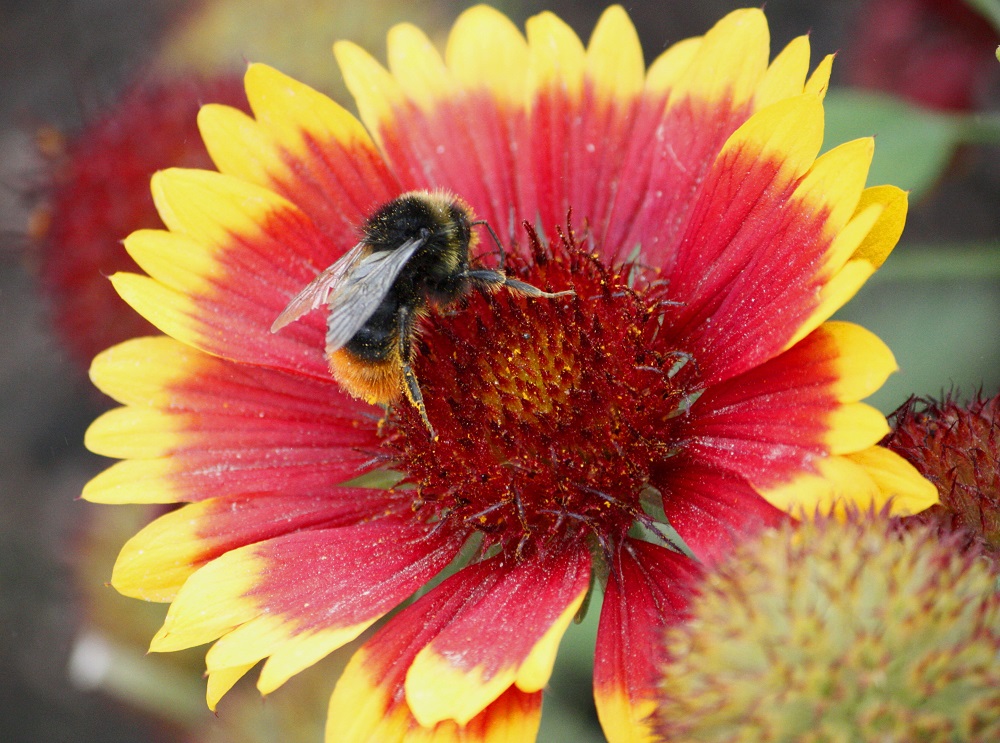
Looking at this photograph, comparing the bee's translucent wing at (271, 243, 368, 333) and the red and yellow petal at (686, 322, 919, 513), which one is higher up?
the bee's translucent wing at (271, 243, 368, 333)

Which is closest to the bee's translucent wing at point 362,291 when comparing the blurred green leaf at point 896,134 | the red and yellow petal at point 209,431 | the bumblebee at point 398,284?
the bumblebee at point 398,284

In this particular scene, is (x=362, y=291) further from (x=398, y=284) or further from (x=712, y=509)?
(x=712, y=509)

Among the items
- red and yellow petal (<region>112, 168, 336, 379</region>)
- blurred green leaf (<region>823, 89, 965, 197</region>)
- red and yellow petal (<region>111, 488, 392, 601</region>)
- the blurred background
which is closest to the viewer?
red and yellow petal (<region>111, 488, 392, 601</region>)

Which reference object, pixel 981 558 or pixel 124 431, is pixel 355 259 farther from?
pixel 981 558

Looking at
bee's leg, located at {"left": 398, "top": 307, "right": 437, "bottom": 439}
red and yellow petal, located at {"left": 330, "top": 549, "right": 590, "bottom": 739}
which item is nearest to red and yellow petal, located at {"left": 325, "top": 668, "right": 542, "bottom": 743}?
red and yellow petal, located at {"left": 330, "top": 549, "right": 590, "bottom": 739}

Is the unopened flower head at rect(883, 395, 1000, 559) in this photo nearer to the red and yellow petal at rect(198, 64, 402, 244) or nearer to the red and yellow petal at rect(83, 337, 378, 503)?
the red and yellow petal at rect(83, 337, 378, 503)

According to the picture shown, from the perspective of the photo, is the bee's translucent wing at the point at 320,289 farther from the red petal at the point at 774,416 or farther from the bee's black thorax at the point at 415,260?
the red petal at the point at 774,416

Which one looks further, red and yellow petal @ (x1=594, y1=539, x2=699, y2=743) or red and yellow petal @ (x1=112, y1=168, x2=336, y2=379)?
red and yellow petal @ (x1=112, y1=168, x2=336, y2=379)

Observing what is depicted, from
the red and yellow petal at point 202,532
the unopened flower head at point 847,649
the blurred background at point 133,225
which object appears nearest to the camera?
the unopened flower head at point 847,649
